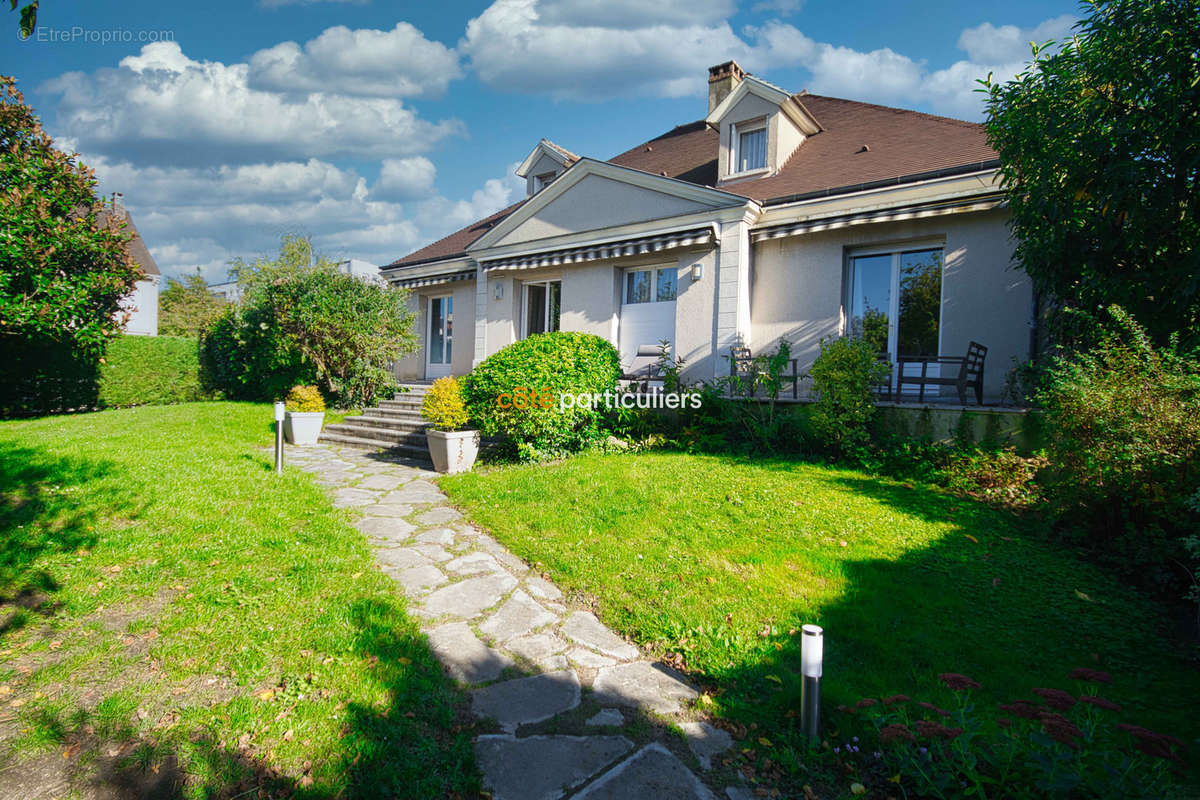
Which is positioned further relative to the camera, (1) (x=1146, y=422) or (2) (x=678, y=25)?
(2) (x=678, y=25)

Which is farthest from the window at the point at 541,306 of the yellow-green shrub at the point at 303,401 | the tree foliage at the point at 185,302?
the tree foliage at the point at 185,302

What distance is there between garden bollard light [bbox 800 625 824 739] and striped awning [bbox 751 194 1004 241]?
9133 mm

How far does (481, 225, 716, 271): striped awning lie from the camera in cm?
1131

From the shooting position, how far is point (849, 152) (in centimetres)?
1252

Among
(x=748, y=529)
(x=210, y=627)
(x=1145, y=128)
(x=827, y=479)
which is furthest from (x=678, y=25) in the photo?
(x=210, y=627)

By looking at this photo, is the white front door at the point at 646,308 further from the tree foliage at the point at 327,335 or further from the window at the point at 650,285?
the tree foliage at the point at 327,335

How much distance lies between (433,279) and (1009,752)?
17.0 metres

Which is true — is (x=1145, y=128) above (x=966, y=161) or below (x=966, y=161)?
below

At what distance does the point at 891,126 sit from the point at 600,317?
318 inches

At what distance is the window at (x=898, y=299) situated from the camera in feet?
34.5

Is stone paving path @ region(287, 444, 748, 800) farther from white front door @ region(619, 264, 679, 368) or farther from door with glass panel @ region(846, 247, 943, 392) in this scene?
door with glass panel @ region(846, 247, 943, 392)

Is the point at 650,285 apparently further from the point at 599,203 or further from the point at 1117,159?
the point at 1117,159

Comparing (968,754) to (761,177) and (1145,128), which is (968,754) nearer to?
(1145,128)

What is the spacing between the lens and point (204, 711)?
2.93m
